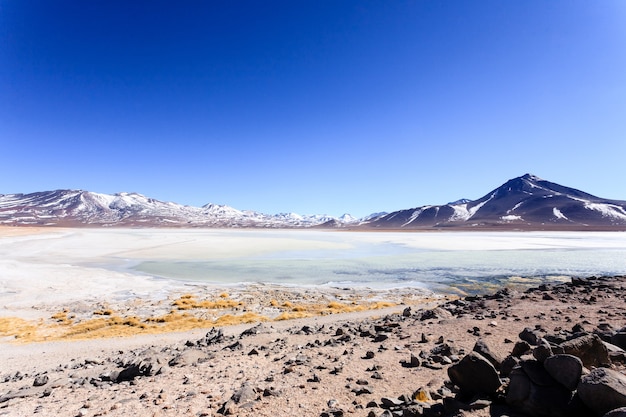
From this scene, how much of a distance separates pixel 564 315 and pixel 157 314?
19.8 meters

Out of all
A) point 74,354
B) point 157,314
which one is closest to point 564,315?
point 74,354

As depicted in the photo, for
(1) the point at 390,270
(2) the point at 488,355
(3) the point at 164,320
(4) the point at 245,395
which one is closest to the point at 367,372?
(2) the point at 488,355

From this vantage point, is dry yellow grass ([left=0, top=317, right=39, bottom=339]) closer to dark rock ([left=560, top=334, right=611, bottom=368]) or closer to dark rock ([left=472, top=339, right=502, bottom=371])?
dark rock ([left=472, top=339, right=502, bottom=371])

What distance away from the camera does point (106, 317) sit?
18562 millimetres

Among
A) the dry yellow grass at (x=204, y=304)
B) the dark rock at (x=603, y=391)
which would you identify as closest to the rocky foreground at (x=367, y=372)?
the dark rock at (x=603, y=391)

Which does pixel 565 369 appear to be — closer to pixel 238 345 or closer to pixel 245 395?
pixel 245 395

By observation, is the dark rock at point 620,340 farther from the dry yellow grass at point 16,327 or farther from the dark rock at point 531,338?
the dry yellow grass at point 16,327

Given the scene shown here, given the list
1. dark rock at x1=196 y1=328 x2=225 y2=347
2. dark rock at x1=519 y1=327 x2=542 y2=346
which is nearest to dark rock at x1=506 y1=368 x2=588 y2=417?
dark rock at x1=519 y1=327 x2=542 y2=346

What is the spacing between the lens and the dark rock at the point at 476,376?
203 inches

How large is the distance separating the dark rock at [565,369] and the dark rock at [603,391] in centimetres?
24

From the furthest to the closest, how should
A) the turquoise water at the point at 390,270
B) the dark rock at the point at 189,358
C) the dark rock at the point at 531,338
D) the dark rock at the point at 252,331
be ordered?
the turquoise water at the point at 390,270 < the dark rock at the point at 252,331 < the dark rock at the point at 189,358 < the dark rock at the point at 531,338

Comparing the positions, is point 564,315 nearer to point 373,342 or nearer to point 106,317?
point 373,342

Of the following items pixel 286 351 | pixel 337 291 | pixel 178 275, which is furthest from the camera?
pixel 178 275

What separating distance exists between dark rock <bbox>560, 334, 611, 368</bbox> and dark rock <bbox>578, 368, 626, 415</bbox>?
1915 millimetres
